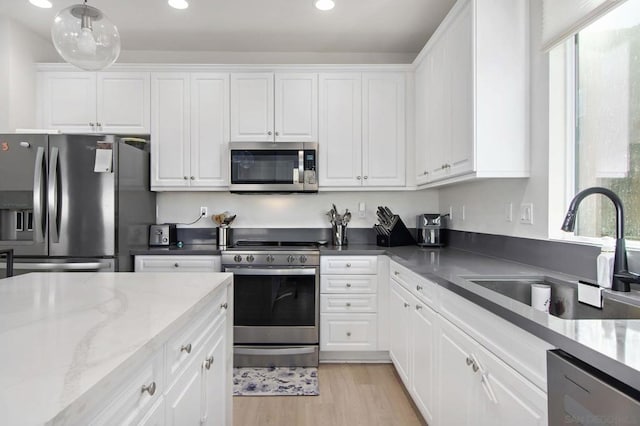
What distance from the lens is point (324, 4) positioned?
2527 mm

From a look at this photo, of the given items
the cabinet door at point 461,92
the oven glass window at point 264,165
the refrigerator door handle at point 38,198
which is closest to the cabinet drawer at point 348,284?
the oven glass window at point 264,165

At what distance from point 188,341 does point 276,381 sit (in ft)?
5.21

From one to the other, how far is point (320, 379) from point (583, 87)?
238cm

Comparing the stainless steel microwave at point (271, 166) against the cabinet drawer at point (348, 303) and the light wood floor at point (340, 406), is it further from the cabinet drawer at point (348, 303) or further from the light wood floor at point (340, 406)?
the light wood floor at point (340, 406)

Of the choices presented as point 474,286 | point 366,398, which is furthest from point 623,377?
point 366,398

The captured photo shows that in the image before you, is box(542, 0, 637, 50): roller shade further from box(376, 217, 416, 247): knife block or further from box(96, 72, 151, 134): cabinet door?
box(96, 72, 151, 134): cabinet door

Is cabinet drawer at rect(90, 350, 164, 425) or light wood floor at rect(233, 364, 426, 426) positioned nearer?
cabinet drawer at rect(90, 350, 164, 425)

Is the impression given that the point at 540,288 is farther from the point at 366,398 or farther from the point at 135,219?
the point at 135,219

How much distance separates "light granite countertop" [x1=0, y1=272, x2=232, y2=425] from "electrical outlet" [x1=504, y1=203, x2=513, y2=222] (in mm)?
1684

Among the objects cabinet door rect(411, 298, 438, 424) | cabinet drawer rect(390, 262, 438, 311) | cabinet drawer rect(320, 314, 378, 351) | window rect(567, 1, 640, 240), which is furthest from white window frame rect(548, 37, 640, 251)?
cabinet drawer rect(320, 314, 378, 351)

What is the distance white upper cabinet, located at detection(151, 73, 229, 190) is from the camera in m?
3.04

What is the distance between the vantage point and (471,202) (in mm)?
2602

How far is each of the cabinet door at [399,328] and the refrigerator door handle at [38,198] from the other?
2.59 metres

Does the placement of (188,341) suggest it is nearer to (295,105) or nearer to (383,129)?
(295,105)
